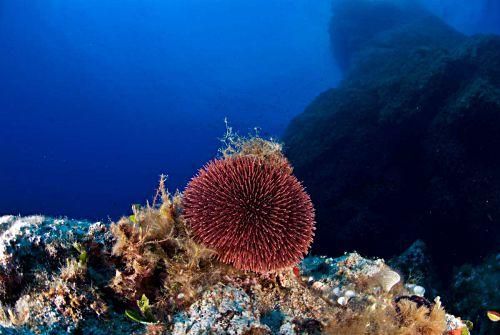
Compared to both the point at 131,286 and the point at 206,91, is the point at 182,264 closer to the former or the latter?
the point at 131,286

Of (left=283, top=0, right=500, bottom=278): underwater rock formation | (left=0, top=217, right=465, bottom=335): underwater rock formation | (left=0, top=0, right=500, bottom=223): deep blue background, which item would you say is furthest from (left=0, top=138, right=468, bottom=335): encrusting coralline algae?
(left=0, top=0, right=500, bottom=223): deep blue background

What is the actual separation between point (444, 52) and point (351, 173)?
8759mm

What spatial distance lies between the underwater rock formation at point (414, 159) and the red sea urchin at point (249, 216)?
9558 mm

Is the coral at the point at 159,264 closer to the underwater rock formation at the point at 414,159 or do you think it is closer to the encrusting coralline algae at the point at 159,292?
the encrusting coralline algae at the point at 159,292

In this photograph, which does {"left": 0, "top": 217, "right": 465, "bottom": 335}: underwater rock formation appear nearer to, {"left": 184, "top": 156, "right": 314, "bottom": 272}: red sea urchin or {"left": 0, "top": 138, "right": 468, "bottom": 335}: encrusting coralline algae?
{"left": 0, "top": 138, "right": 468, "bottom": 335}: encrusting coralline algae

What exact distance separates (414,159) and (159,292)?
45.1 ft

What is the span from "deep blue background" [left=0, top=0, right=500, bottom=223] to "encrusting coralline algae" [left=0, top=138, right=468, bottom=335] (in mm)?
40653

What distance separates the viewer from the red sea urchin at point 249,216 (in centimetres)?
355

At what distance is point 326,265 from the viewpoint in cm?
543

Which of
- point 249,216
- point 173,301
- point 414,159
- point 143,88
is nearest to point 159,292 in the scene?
point 173,301

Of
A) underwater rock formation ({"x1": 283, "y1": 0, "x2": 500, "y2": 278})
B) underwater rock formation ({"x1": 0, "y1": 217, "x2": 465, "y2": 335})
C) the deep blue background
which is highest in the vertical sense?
the deep blue background

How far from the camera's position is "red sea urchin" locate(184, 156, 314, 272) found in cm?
355

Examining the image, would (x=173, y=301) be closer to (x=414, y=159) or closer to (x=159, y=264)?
(x=159, y=264)

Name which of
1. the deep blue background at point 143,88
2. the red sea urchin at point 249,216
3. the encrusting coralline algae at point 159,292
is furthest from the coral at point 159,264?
the deep blue background at point 143,88
